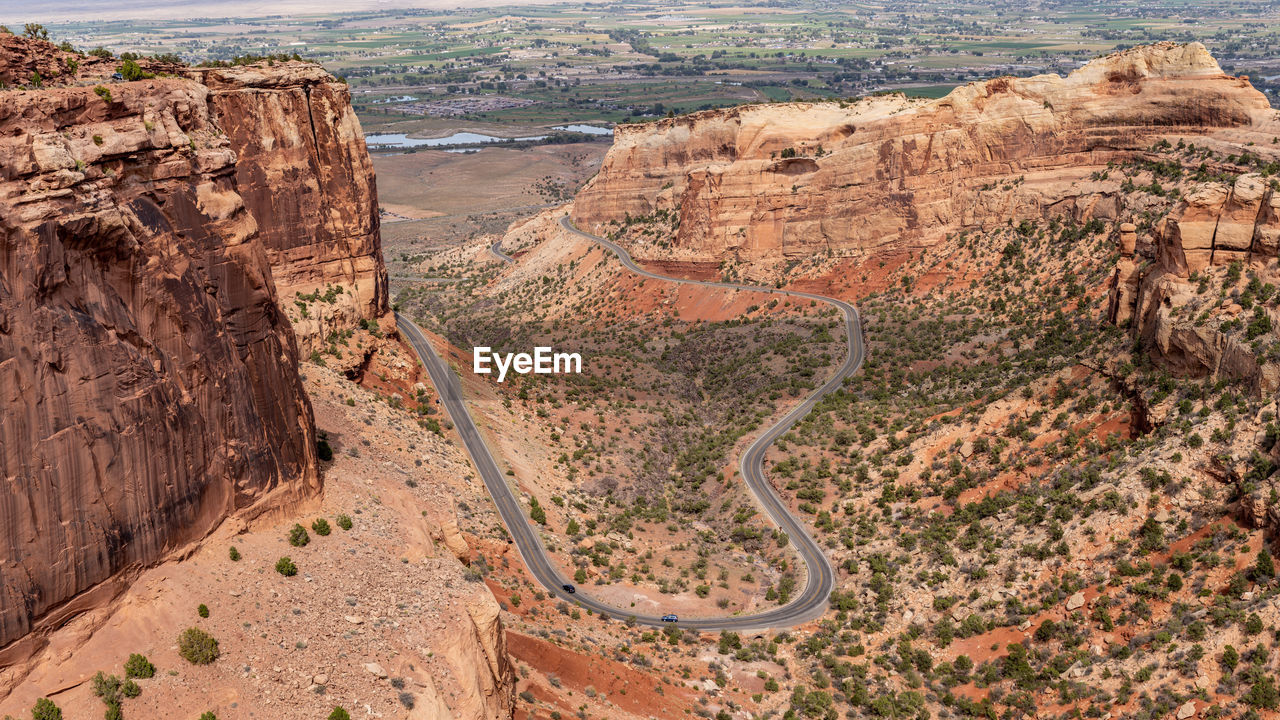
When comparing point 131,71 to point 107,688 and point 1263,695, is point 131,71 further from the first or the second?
point 1263,695

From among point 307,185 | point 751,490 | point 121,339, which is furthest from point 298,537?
point 751,490

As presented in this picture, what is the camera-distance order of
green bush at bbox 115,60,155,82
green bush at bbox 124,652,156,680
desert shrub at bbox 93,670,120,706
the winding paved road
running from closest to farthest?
desert shrub at bbox 93,670,120,706
green bush at bbox 124,652,156,680
green bush at bbox 115,60,155,82
the winding paved road

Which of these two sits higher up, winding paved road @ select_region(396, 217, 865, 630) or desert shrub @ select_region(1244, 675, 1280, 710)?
desert shrub @ select_region(1244, 675, 1280, 710)

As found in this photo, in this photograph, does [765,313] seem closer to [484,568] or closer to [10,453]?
[484,568]

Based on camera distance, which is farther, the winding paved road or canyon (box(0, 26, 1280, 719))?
the winding paved road

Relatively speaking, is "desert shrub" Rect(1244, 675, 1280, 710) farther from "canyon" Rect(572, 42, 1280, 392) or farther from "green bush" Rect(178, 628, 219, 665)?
"green bush" Rect(178, 628, 219, 665)

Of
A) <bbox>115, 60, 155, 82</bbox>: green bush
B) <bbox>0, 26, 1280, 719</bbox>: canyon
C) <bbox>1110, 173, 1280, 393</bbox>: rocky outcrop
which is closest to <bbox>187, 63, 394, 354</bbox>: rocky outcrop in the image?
<bbox>0, 26, 1280, 719</bbox>: canyon
